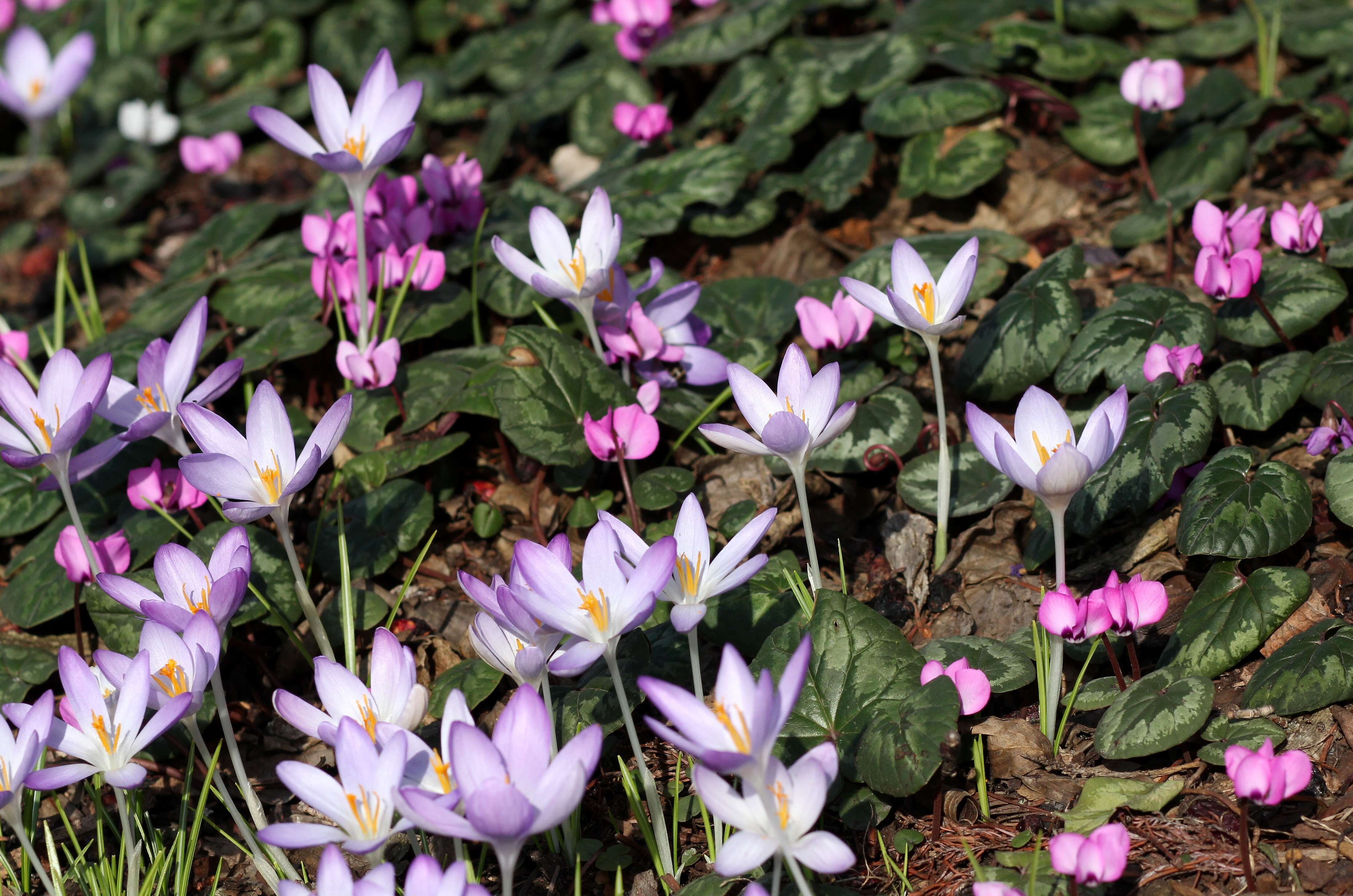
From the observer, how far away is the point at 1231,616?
2.23 m

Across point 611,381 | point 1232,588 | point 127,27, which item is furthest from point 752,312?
point 127,27

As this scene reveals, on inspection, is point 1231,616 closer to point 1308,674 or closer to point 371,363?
point 1308,674

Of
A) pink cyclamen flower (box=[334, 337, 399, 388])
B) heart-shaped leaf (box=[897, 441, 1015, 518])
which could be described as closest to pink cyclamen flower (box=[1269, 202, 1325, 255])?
heart-shaped leaf (box=[897, 441, 1015, 518])

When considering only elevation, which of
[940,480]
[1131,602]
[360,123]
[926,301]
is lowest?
[940,480]

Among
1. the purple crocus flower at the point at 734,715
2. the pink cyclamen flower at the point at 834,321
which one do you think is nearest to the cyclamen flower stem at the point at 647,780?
the purple crocus flower at the point at 734,715

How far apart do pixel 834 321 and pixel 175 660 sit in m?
1.76

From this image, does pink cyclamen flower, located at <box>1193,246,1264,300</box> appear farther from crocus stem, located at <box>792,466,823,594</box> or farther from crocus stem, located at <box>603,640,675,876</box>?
crocus stem, located at <box>603,640,675,876</box>

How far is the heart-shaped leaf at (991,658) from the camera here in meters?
2.15

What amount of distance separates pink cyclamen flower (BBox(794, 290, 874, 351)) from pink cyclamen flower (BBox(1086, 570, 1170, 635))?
1086 millimetres

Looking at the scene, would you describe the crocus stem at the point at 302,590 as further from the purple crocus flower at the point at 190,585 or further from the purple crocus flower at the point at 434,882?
the purple crocus flower at the point at 434,882

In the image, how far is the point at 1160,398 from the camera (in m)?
2.60

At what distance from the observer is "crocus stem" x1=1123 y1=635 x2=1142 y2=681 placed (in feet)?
6.95

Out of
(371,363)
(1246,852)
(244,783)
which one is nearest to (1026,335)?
(1246,852)

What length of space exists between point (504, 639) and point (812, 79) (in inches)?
122
